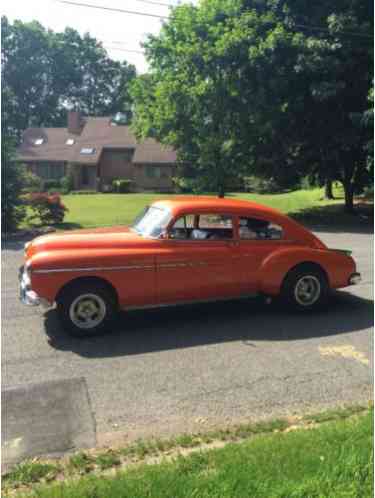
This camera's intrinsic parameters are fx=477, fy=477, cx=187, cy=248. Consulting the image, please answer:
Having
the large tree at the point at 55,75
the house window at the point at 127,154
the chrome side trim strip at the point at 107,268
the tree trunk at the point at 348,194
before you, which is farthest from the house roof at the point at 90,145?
the chrome side trim strip at the point at 107,268

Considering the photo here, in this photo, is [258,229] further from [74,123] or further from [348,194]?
[74,123]

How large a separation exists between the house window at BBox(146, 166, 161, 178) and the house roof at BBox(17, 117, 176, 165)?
59 centimetres

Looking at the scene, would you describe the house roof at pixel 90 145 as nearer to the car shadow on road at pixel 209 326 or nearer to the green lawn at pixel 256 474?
the car shadow on road at pixel 209 326

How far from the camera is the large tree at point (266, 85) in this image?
1877 centimetres

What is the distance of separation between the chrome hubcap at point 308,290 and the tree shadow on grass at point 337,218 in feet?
38.7

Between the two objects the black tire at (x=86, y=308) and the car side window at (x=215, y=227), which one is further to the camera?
the car side window at (x=215, y=227)

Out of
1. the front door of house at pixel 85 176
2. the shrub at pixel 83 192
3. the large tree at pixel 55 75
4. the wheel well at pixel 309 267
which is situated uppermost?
the large tree at pixel 55 75

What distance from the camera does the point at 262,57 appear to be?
1866 centimetres

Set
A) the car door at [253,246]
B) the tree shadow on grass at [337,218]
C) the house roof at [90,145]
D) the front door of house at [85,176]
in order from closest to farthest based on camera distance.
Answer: the car door at [253,246] < the tree shadow on grass at [337,218] < the house roof at [90,145] < the front door of house at [85,176]

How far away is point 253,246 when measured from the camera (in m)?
6.81

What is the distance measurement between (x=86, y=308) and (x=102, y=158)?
42241 mm

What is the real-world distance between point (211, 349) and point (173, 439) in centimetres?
200

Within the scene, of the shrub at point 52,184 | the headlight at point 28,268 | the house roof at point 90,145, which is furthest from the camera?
the house roof at point 90,145

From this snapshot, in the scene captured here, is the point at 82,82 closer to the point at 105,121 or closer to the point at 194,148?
the point at 105,121
